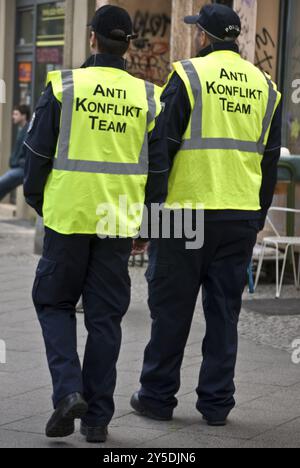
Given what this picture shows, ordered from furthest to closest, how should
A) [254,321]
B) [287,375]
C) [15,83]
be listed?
[15,83]
[254,321]
[287,375]

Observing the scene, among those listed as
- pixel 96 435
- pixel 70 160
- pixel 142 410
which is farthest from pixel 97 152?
pixel 142 410

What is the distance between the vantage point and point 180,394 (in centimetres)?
672

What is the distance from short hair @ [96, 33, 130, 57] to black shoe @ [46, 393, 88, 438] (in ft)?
5.29

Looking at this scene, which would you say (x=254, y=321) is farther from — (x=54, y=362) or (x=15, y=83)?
(x=15, y=83)

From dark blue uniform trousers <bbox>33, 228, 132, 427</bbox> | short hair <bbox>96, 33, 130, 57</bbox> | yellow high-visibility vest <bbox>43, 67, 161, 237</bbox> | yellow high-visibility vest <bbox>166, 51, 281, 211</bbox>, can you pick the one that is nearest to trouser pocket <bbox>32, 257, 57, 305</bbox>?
dark blue uniform trousers <bbox>33, 228, 132, 427</bbox>

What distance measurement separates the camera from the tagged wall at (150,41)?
1403 cm

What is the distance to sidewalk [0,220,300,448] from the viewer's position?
5766 millimetres

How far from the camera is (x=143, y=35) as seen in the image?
1416 centimetres

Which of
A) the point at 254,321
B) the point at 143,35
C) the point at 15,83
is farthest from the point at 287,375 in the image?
the point at 15,83

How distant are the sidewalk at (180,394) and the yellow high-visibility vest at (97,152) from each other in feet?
3.24

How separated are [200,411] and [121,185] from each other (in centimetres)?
125

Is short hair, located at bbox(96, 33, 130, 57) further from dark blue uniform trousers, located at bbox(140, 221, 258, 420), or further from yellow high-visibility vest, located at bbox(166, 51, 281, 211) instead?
dark blue uniform trousers, located at bbox(140, 221, 258, 420)

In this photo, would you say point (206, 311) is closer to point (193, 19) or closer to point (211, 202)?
point (211, 202)

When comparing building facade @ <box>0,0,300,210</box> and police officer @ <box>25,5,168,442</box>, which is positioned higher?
building facade @ <box>0,0,300,210</box>
